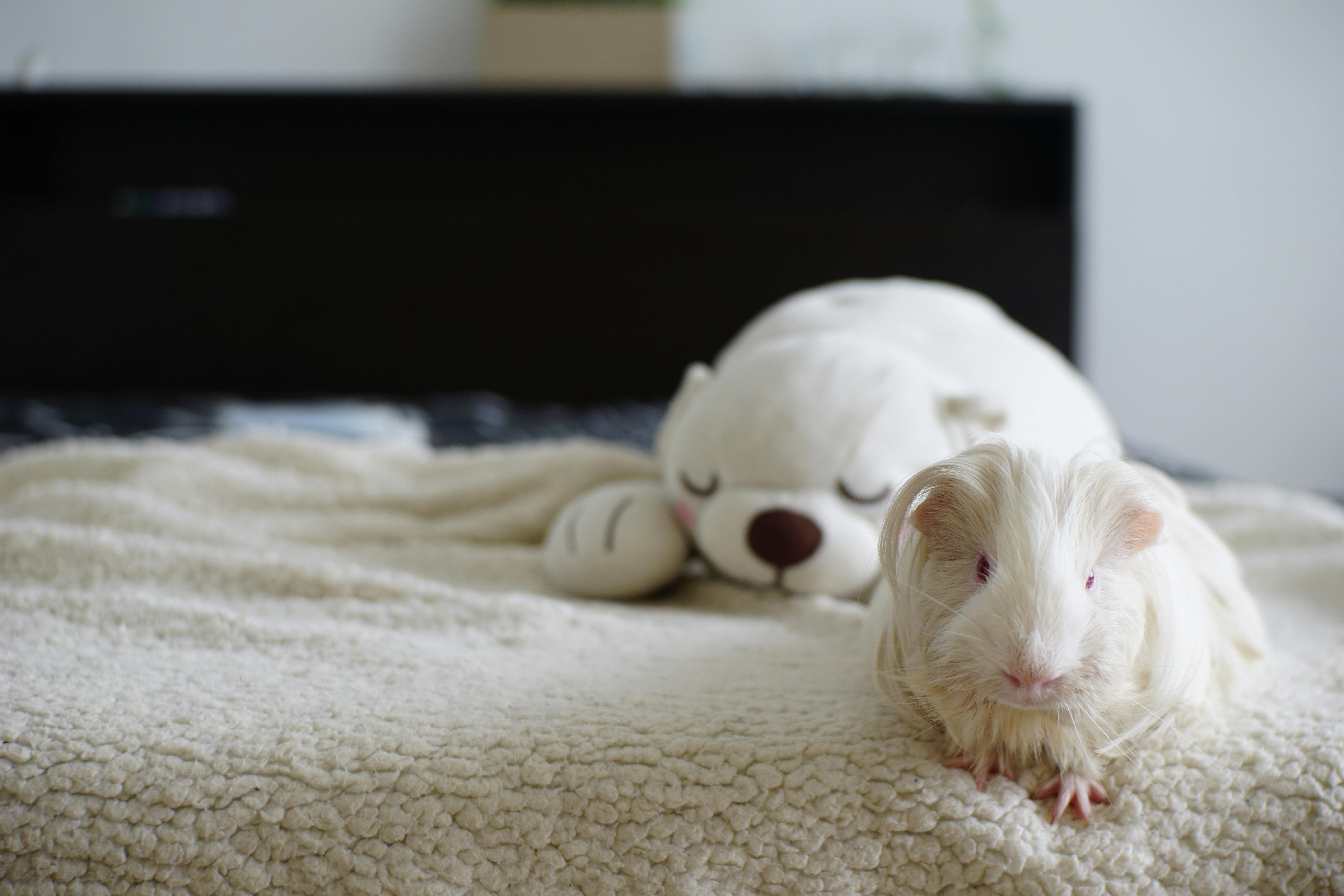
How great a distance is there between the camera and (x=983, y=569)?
0.47 m

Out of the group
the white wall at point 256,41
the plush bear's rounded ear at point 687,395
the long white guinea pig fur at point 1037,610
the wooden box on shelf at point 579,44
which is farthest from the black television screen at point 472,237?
the long white guinea pig fur at point 1037,610

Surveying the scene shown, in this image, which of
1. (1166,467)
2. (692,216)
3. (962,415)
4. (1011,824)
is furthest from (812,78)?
(1011,824)

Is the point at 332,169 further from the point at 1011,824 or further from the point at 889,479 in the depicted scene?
the point at 1011,824

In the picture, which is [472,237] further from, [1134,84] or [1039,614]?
[1039,614]

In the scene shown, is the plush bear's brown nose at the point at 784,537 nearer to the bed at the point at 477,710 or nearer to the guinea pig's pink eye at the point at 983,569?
the bed at the point at 477,710

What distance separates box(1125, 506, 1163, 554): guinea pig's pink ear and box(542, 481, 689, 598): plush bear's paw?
1.34 ft

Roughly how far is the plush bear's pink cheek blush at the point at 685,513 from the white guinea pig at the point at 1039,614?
1.00 ft

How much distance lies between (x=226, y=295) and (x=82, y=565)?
1824 mm

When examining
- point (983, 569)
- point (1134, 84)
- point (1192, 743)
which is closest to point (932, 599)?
point (983, 569)

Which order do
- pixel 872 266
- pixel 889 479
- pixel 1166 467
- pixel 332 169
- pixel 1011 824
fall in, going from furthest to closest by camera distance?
pixel 332 169
pixel 872 266
pixel 1166 467
pixel 889 479
pixel 1011 824

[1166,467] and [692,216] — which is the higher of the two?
[692,216]

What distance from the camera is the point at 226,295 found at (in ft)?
7.95

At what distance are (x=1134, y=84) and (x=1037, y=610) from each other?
2685 millimetres

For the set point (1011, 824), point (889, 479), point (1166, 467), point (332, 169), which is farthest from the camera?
point (332, 169)
